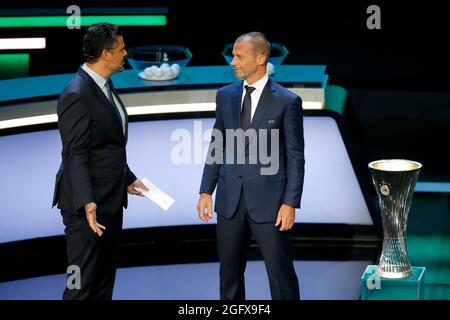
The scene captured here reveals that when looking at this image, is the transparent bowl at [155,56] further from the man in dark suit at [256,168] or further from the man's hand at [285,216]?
the man's hand at [285,216]

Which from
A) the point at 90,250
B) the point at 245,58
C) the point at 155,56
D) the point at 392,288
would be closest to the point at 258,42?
the point at 245,58

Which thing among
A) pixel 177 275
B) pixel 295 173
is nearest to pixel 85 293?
pixel 295 173

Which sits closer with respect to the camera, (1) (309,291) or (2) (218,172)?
(2) (218,172)

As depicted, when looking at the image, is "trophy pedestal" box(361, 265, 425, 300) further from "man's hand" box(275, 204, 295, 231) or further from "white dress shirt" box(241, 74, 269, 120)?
"white dress shirt" box(241, 74, 269, 120)

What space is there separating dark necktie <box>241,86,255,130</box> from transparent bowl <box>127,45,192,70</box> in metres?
1.52

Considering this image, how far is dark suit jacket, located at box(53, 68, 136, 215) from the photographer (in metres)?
3.41

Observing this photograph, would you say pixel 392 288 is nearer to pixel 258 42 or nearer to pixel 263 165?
pixel 263 165

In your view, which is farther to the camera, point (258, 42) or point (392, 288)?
point (392, 288)

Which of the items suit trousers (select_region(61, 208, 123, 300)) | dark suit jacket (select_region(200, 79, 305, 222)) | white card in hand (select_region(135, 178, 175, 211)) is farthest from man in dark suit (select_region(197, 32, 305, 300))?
suit trousers (select_region(61, 208, 123, 300))

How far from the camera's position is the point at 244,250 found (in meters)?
3.78

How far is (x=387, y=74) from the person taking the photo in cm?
992

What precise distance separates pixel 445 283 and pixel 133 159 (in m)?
1.71

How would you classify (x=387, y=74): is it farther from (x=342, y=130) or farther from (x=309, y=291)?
(x=309, y=291)

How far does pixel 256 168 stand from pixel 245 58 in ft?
1.36
